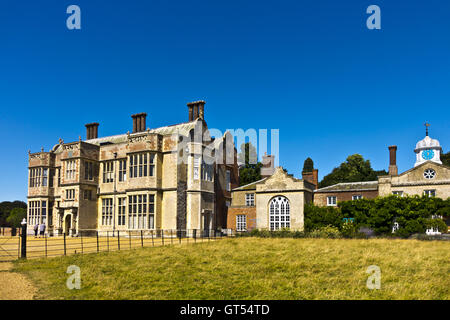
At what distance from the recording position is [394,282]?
12273 millimetres

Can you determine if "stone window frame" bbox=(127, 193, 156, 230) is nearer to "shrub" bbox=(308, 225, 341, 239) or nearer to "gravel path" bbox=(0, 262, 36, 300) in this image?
"shrub" bbox=(308, 225, 341, 239)

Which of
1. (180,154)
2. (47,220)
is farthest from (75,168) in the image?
(180,154)

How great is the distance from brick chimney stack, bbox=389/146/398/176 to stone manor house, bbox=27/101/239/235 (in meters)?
15.6

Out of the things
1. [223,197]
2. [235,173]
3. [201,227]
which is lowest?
[201,227]

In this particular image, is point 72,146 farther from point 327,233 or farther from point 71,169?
point 327,233

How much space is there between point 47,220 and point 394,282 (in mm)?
35433

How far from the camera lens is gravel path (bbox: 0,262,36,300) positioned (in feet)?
33.2

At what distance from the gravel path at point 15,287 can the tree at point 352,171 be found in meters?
53.4

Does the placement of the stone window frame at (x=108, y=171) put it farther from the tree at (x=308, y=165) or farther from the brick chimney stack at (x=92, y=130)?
the tree at (x=308, y=165)

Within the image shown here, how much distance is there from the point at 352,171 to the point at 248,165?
60.6 ft

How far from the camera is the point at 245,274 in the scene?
44.2 ft

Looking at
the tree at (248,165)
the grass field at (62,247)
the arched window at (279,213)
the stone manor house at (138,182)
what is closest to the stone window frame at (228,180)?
the stone manor house at (138,182)
